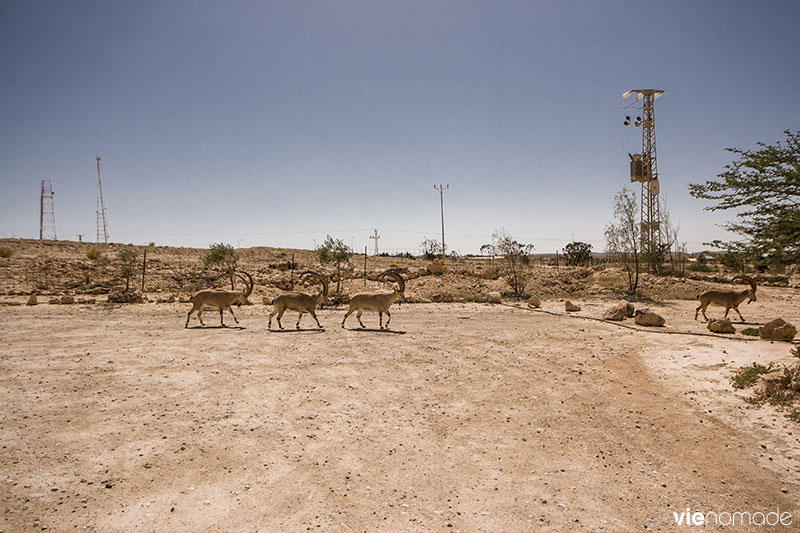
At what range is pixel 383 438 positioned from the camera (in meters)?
6.62

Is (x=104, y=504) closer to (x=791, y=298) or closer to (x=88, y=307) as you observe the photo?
(x=88, y=307)

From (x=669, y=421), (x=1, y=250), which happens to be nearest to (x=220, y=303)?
(x=669, y=421)

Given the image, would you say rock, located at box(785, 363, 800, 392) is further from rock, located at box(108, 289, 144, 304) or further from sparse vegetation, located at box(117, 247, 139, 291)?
sparse vegetation, located at box(117, 247, 139, 291)

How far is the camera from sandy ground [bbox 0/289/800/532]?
4840 mm

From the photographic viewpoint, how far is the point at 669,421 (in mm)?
7227

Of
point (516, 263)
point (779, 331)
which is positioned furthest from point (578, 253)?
point (779, 331)

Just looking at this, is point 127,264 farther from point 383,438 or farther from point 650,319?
point 650,319

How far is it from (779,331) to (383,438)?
12183 mm

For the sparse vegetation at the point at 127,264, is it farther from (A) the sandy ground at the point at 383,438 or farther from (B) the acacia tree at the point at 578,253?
(B) the acacia tree at the point at 578,253

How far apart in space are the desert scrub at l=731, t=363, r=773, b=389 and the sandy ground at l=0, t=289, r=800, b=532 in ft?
0.67

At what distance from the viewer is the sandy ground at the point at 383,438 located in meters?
4.84

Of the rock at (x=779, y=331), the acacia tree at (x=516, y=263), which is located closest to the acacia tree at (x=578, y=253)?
the acacia tree at (x=516, y=263)

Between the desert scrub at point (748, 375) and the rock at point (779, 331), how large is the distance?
3832 mm

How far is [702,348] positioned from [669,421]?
5285 millimetres
